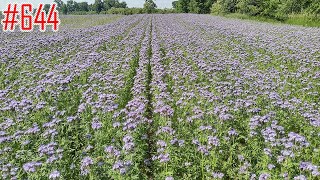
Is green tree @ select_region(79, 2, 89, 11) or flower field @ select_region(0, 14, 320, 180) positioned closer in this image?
flower field @ select_region(0, 14, 320, 180)

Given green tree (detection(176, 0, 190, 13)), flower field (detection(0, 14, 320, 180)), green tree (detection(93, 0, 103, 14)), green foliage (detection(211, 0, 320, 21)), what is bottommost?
flower field (detection(0, 14, 320, 180))

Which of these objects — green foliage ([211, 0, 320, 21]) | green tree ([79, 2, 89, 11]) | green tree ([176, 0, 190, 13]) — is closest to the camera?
green foliage ([211, 0, 320, 21])

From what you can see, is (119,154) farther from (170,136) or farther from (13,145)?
(13,145)

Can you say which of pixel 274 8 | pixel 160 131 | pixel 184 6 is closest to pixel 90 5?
pixel 184 6

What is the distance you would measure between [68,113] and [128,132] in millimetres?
2141

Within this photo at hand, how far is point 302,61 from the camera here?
12.4 metres

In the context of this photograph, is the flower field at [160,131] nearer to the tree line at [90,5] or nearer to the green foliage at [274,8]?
the green foliage at [274,8]

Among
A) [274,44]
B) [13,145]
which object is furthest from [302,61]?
[13,145]

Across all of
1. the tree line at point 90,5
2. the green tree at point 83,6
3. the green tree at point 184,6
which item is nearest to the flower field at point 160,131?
the green tree at point 184,6

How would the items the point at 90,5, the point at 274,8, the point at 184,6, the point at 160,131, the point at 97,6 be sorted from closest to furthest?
the point at 160,131, the point at 274,8, the point at 184,6, the point at 97,6, the point at 90,5

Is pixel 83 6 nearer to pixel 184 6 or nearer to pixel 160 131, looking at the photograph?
pixel 184 6

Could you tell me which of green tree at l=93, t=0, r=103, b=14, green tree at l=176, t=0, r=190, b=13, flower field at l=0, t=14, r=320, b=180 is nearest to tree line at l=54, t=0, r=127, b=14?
green tree at l=93, t=0, r=103, b=14

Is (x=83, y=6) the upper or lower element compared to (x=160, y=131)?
upper

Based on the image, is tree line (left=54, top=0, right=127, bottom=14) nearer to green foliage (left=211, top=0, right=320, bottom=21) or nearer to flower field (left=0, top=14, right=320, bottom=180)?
green foliage (left=211, top=0, right=320, bottom=21)
